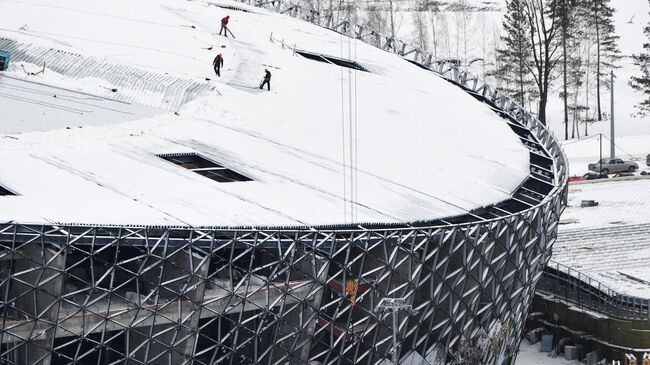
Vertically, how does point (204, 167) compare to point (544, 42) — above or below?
above

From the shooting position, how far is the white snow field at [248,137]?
43.0m

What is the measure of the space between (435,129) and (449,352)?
602 inches

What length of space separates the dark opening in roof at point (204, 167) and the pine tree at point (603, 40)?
223 ft

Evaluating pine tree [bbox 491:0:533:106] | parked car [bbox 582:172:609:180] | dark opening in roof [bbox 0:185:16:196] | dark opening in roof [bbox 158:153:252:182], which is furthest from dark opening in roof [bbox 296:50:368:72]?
pine tree [bbox 491:0:533:106]

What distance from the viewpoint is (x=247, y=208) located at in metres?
43.5

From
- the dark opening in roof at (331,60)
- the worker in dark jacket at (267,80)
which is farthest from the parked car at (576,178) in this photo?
the worker in dark jacket at (267,80)

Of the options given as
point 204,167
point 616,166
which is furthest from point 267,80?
point 616,166

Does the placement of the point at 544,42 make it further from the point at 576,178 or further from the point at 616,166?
the point at 576,178

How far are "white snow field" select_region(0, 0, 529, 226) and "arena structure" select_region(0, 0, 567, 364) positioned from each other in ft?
0.44

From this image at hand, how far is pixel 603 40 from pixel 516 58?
9.80 metres

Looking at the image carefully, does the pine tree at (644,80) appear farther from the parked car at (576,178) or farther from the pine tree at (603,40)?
the parked car at (576,178)

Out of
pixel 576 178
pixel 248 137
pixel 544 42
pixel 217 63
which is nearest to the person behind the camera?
pixel 248 137

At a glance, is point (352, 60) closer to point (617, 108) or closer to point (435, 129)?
point (435, 129)

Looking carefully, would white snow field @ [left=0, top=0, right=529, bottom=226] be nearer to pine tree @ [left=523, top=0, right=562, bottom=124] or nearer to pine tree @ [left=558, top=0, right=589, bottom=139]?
pine tree @ [left=523, top=0, right=562, bottom=124]
